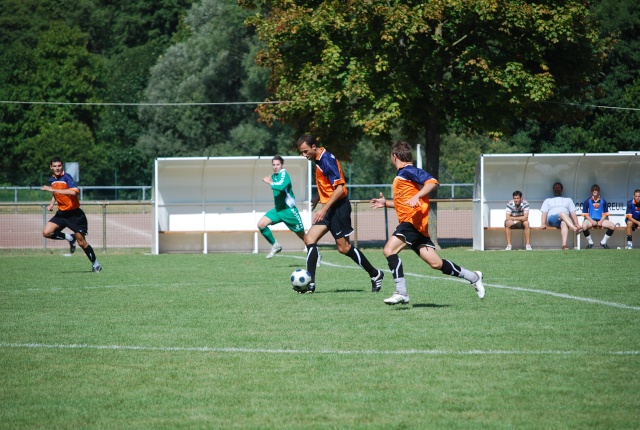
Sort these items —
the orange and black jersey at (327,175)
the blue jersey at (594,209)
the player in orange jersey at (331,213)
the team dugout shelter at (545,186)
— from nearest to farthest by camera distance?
the player in orange jersey at (331,213), the orange and black jersey at (327,175), the blue jersey at (594,209), the team dugout shelter at (545,186)

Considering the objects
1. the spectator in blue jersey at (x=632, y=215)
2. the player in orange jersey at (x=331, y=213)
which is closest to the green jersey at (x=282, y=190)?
the player in orange jersey at (x=331, y=213)

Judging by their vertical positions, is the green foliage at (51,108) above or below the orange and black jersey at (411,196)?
above

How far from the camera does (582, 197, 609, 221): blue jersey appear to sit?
2448cm

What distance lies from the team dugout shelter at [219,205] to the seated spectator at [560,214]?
6222 mm

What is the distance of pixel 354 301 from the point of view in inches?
452

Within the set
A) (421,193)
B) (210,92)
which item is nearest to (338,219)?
(421,193)

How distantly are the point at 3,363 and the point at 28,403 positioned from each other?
5.04 feet

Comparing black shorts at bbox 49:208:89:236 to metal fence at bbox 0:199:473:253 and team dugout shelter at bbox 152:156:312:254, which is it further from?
metal fence at bbox 0:199:473:253

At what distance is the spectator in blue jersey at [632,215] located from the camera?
24.1m

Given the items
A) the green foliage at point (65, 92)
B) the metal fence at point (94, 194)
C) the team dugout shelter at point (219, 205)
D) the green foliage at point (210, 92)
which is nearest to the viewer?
the team dugout shelter at point (219, 205)

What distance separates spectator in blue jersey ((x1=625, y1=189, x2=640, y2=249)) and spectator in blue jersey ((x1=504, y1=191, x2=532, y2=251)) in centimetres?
247

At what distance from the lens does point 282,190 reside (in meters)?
19.0

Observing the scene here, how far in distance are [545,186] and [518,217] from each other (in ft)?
5.22

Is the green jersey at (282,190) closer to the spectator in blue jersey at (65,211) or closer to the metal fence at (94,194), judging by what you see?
the spectator in blue jersey at (65,211)
